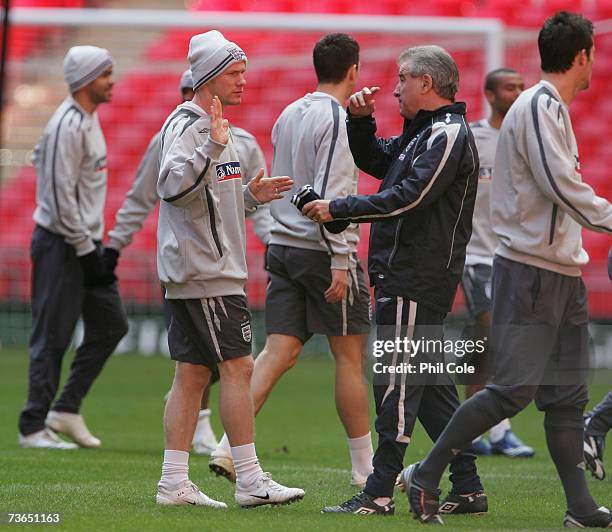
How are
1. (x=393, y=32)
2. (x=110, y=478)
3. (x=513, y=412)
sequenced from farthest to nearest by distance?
(x=393, y=32), (x=110, y=478), (x=513, y=412)

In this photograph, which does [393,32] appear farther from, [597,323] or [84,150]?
[84,150]

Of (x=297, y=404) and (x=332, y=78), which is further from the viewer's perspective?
(x=297, y=404)

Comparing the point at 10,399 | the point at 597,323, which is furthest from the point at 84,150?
the point at 597,323

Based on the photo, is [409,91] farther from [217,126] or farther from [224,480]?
[224,480]

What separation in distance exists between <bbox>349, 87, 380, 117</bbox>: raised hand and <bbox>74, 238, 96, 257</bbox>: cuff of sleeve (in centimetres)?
286

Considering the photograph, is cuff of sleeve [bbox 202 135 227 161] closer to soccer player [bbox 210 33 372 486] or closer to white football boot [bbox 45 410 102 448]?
soccer player [bbox 210 33 372 486]

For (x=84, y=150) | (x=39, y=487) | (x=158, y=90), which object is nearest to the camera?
(x=39, y=487)

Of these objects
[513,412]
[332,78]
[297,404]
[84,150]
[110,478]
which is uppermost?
[332,78]

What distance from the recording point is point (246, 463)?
18.7 feet

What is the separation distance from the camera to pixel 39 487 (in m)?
6.43

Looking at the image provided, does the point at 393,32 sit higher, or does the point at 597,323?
the point at 393,32

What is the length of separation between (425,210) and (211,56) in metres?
1.13

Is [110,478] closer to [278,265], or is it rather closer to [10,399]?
[278,265]

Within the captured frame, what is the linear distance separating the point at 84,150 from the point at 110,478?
2.44 m
